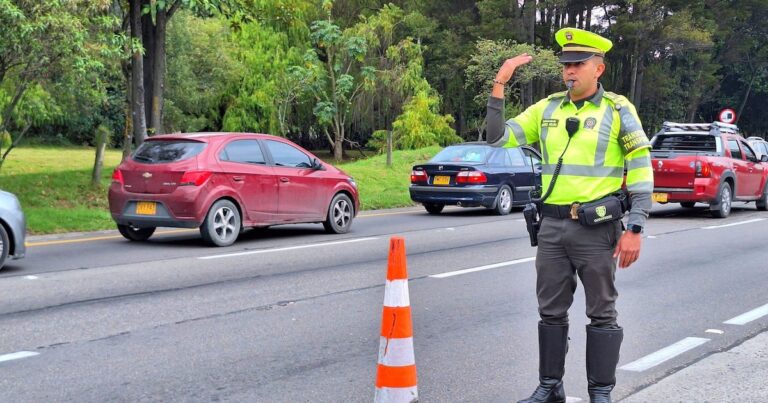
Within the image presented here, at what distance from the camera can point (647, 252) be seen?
1202cm

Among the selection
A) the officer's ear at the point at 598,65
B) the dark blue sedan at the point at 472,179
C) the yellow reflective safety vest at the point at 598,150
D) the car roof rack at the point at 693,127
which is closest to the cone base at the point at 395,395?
the yellow reflective safety vest at the point at 598,150

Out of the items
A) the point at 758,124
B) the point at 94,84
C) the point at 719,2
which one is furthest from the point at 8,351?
the point at 758,124

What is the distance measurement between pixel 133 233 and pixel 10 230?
10.1 feet

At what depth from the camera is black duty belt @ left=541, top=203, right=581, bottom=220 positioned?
453 centimetres

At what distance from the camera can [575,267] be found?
4.60m

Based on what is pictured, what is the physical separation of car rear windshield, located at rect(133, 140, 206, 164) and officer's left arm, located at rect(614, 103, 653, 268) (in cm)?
814

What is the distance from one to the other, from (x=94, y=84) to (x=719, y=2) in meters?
41.4

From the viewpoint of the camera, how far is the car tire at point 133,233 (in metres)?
12.4

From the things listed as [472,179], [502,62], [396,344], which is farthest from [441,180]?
[502,62]

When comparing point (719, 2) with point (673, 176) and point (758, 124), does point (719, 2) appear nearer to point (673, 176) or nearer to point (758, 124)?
point (758, 124)

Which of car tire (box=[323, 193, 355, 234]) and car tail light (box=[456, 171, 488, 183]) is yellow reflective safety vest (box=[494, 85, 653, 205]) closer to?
car tire (box=[323, 193, 355, 234])

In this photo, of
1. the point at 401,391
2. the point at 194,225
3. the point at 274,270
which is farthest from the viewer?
the point at 194,225

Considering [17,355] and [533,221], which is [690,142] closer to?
[533,221]

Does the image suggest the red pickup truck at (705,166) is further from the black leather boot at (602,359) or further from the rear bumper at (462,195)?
the black leather boot at (602,359)
